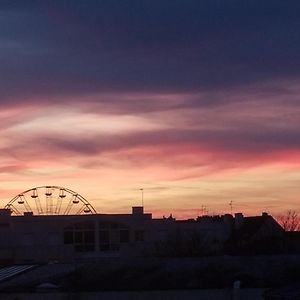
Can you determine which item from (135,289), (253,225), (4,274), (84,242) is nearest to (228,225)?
(253,225)

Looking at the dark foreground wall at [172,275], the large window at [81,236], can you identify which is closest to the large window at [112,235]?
the large window at [81,236]

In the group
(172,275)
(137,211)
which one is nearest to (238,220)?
(137,211)

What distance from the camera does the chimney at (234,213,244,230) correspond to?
4877 inches

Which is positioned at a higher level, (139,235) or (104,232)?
(104,232)

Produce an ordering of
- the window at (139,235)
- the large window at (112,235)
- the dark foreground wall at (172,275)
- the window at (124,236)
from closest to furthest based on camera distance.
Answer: the dark foreground wall at (172,275) < the large window at (112,235) < the window at (139,235) < the window at (124,236)

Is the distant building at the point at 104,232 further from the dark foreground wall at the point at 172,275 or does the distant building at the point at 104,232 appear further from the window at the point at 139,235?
the dark foreground wall at the point at 172,275

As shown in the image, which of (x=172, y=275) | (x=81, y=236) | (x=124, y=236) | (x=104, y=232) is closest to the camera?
(x=172, y=275)

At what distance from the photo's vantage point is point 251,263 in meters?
60.0

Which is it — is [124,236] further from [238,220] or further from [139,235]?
[238,220]

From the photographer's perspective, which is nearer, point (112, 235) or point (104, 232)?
point (112, 235)

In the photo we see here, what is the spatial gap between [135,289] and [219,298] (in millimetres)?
4502

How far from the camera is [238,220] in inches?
4970

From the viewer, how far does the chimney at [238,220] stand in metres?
124

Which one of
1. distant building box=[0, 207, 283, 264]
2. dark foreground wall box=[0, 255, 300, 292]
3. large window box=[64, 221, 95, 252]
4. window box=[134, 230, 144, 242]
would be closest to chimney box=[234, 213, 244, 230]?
distant building box=[0, 207, 283, 264]
